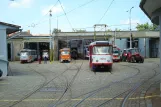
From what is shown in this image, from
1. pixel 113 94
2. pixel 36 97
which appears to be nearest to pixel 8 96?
pixel 36 97

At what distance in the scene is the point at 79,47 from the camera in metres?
64.8

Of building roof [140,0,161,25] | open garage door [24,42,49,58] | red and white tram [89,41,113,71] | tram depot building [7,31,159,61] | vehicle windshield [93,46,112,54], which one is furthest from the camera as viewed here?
open garage door [24,42,49,58]

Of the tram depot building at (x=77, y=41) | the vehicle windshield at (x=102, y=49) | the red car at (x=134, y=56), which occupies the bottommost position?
the red car at (x=134, y=56)

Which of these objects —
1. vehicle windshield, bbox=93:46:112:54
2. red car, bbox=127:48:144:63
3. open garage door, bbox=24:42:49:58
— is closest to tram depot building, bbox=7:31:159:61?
open garage door, bbox=24:42:49:58

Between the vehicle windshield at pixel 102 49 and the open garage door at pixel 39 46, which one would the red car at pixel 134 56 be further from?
the open garage door at pixel 39 46

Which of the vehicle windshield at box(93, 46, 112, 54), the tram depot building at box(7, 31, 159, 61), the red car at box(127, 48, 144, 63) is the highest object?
the tram depot building at box(7, 31, 159, 61)

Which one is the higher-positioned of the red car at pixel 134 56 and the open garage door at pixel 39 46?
the open garage door at pixel 39 46

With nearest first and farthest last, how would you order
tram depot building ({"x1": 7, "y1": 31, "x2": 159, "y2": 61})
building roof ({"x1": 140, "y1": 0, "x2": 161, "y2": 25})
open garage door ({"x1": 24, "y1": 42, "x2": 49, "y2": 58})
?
1. building roof ({"x1": 140, "y1": 0, "x2": 161, "y2": 25})
2. tram depot building ({"x1": 7, "y1": 31, "x2": 159, "y2": 61})
3. open garage door ({"x1": 24, "y1": 42, "x2": 49, "y2": 58})

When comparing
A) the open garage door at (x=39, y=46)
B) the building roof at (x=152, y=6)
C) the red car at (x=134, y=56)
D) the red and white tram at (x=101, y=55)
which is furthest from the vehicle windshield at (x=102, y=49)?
the open garage door at (x=39, y=46)

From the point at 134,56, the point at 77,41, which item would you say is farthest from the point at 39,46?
the point at 134,56

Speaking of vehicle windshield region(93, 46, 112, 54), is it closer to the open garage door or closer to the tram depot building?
the tram depot building

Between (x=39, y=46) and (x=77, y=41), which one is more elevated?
(x=77, y=41)

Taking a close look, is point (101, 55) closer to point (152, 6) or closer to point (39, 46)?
point (152, 6)

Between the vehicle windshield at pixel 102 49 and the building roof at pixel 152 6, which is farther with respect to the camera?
the vehicle windshield at pixel 102 49
